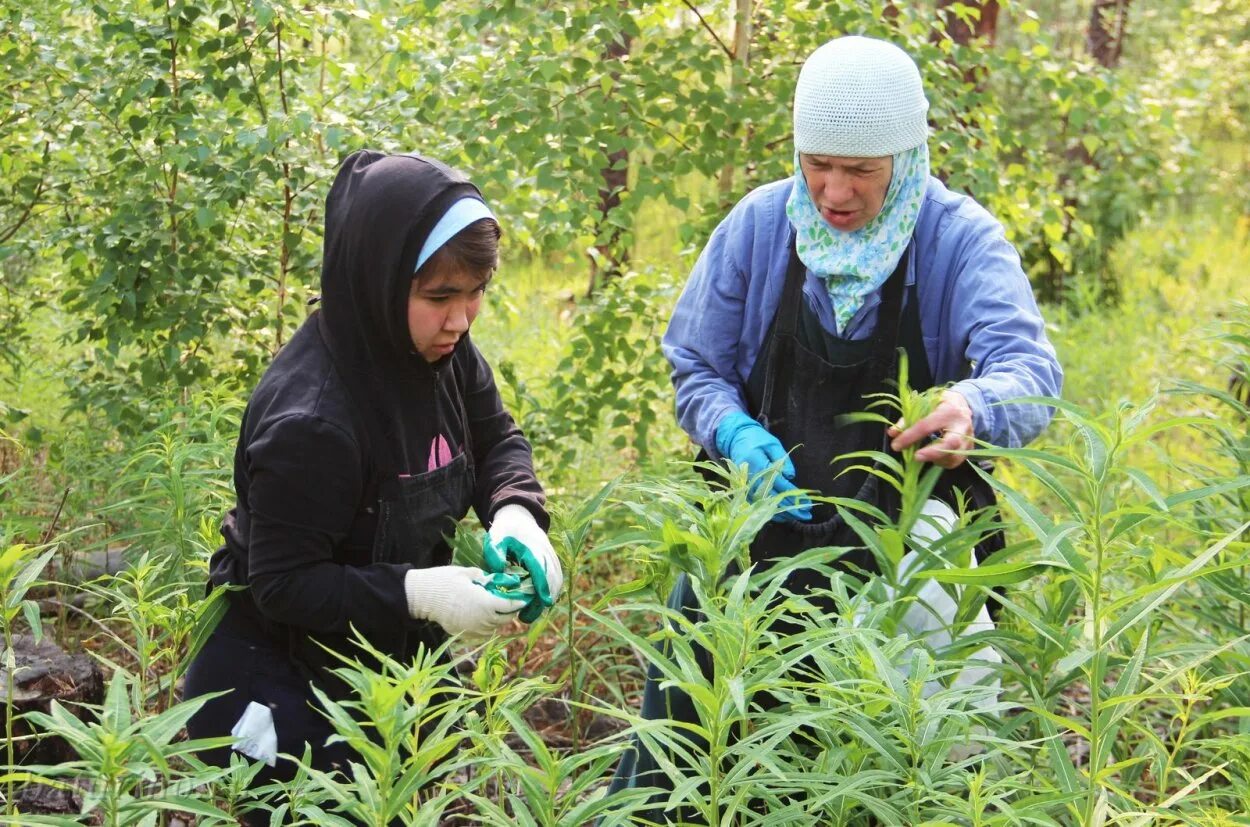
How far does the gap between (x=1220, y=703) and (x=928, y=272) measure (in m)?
1.11

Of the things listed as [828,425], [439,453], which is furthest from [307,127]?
[828,425]

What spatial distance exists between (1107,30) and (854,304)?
8924mm

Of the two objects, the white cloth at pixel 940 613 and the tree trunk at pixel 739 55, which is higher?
the tree trunk at pixel 739 55

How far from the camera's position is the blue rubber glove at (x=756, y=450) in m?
2.71

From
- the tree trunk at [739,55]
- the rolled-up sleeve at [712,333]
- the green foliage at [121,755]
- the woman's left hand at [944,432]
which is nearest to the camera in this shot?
the green foliage at [121,755]

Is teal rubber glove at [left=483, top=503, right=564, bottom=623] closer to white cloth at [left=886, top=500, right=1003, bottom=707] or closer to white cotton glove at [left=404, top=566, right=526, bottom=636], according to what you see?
white cotton glove at [left=404, top=566, right=526, bottom=636]

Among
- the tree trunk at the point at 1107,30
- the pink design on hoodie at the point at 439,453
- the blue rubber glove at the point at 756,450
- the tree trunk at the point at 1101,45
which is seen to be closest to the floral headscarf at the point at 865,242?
the blue rubber glove at the point at 756,450

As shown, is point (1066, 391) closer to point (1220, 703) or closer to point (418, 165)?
point (1220, 703)

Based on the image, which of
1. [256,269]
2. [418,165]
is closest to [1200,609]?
[418,165]

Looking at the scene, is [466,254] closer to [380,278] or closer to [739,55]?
[380,278]

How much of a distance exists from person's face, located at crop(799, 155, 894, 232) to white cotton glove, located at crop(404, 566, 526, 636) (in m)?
1.07

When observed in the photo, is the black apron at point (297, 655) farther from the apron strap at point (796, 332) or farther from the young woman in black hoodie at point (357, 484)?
the apron strap at point (796, 332)

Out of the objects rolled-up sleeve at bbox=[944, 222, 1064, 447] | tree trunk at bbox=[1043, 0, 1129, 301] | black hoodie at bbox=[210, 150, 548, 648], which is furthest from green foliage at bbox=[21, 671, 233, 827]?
tree trunk at bbox=[1043, 0, 1129, 301]

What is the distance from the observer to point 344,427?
2445 millimetres
